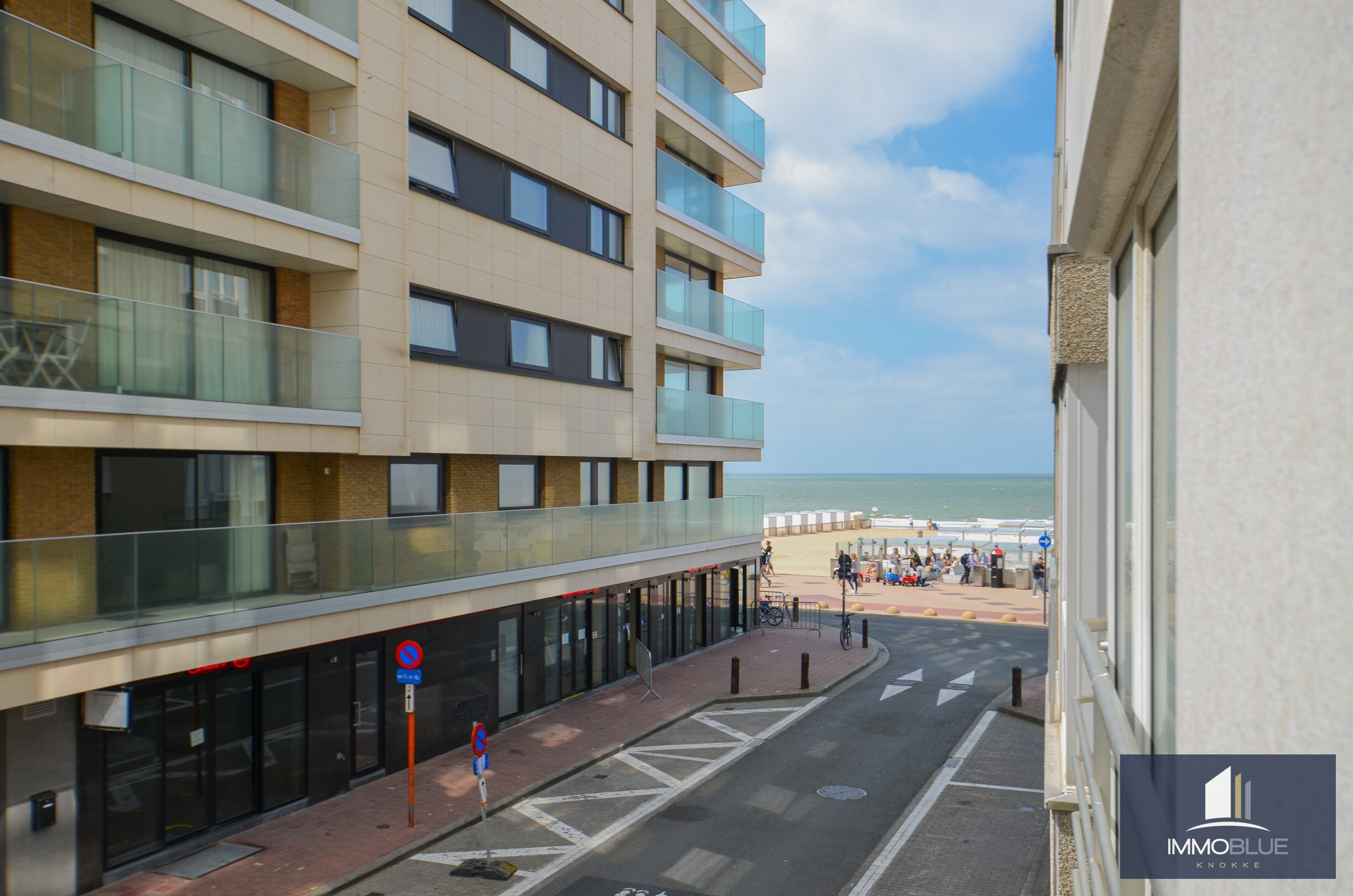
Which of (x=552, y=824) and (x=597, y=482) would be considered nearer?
(x=552, y=824)

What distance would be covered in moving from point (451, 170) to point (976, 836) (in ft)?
52.8

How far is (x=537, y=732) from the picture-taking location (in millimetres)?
20547

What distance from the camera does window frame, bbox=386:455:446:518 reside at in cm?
1795

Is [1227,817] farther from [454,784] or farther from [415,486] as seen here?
[415,486]

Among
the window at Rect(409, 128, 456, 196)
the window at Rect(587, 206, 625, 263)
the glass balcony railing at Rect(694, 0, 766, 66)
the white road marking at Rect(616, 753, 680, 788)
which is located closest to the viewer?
the white road marking at Rect(616, 753, 680, 788)

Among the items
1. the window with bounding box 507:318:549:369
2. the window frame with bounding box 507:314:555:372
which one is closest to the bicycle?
the window frame with bounding box 507:314:555:372

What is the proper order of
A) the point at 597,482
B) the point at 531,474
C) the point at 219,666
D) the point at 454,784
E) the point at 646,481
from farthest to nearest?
the point at 646,481, the point at 597,482, the point at 531,474, the point at 454,784, the point at 219,666

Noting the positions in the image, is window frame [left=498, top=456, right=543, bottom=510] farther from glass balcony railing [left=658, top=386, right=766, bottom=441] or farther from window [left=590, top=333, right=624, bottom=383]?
glass balcony railing [left=658, top=386, right=766, bottom=441]

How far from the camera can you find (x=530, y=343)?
21781 mm

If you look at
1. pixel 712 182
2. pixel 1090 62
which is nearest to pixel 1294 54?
pixel 1090 62

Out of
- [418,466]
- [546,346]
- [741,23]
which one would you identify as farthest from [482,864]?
[741,23]

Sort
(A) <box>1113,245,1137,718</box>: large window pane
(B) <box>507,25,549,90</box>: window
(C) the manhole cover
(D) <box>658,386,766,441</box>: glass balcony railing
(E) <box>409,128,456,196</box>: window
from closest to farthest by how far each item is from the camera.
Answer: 1. (A) <box>1113,245,1137,718</box>: large window pane
2. (C) the manhole cover
3. (E) <box>409,128,456,196</box>: window
4. (B) <box>507,25,549,90</box>: window
5. (D) <box>658,386,766,441</box>: glass balcony railing

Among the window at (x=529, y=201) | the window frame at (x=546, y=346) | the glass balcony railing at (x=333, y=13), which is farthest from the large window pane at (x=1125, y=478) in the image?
the window at (x=529, y=201)

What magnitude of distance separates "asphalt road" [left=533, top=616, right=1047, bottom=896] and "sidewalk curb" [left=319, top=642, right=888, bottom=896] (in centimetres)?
74
